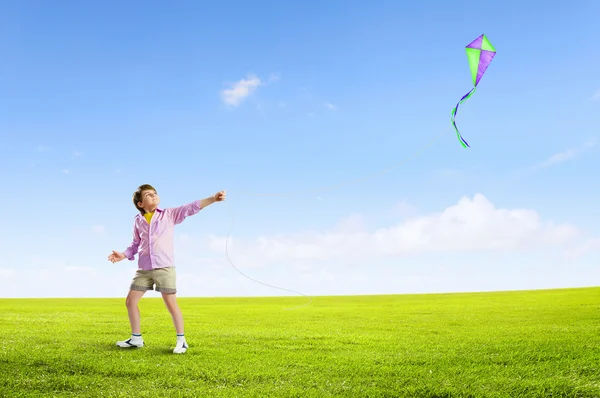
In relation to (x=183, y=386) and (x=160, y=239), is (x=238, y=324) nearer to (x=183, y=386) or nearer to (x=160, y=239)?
(x=160, y=239)

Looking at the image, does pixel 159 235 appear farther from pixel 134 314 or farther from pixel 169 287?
pixel 134 314

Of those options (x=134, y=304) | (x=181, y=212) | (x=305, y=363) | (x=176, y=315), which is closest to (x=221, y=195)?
(x=181, y=212)

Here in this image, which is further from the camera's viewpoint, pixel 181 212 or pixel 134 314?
pixel 134 314

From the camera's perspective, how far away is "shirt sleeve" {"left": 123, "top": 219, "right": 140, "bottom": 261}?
965 centimetres

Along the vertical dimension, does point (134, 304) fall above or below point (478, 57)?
below

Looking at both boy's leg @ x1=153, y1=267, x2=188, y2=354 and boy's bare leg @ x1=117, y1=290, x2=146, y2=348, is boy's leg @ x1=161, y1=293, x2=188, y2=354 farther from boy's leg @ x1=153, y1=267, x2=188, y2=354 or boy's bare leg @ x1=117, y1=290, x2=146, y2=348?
boy's bare leg @ x1=117, y1=290, x2=146, y2=348

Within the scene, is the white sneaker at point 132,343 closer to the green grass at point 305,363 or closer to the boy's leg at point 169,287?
the green grass at point 305,363

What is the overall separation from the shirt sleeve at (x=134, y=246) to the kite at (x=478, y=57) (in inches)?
249

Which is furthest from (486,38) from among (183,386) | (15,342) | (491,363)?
(15,342)

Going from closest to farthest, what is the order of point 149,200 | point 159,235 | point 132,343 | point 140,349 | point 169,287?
point 169,287 < point 159,235 < point 149,200 < point 140,349 < point 132,343

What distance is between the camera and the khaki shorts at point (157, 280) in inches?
363

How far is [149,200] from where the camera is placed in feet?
31.0

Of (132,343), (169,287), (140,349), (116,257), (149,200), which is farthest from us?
(132,343)

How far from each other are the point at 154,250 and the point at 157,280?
51cm
